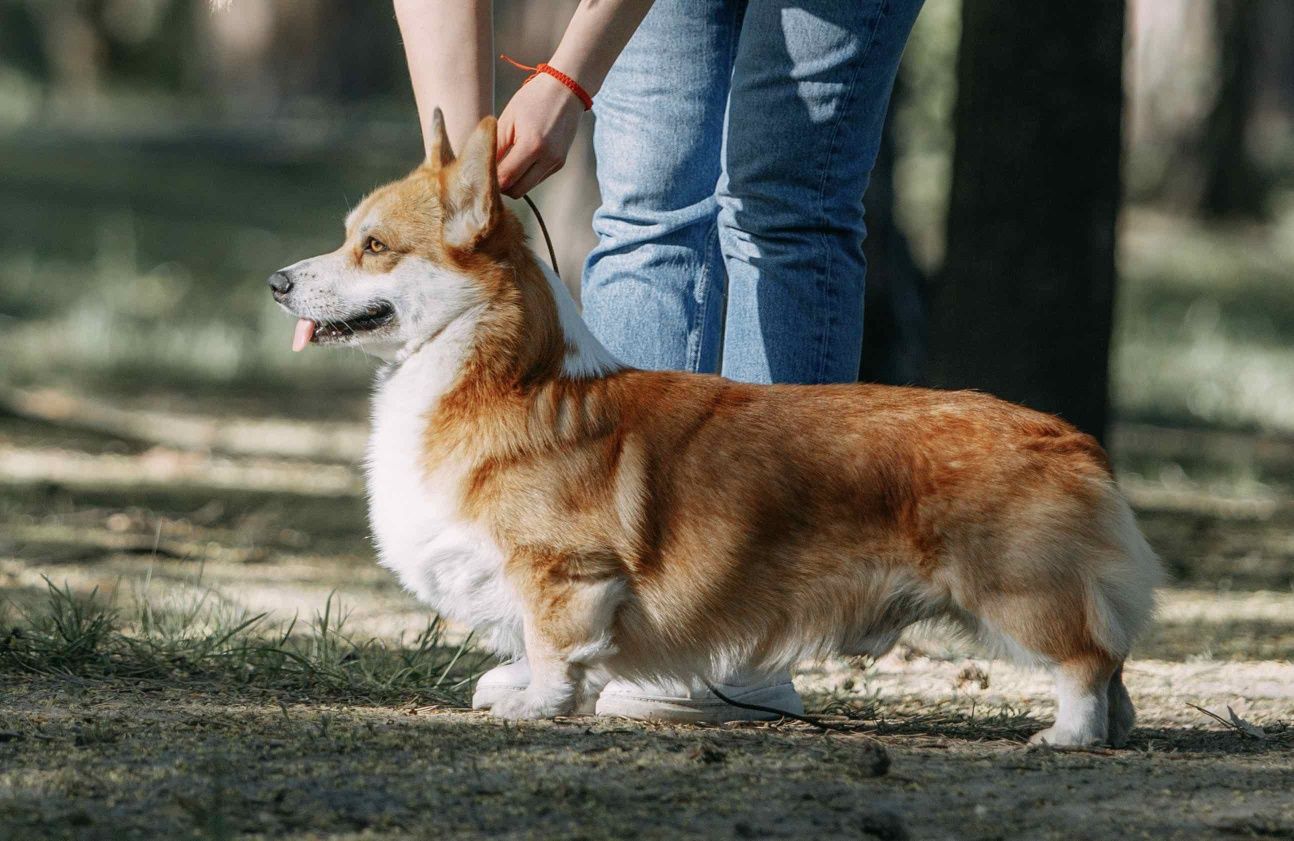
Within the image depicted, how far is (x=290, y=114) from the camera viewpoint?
25.3 meters

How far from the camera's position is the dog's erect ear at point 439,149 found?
3320 mm

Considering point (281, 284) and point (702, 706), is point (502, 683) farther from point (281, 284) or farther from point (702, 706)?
point (281, 284)

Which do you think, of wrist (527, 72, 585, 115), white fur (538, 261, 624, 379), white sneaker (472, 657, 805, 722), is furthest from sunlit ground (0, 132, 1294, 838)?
wrist (527, 72, 585, 115)

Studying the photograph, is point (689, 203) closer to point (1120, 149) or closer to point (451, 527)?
point (451, 527)

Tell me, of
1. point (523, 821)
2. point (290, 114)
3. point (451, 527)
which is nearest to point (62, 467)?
point (451, 527)

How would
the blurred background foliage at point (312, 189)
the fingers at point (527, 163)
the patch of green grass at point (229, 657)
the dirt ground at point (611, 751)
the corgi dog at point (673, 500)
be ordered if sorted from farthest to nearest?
the blurred background foliage at point (312, 189) → the patch of green grass at point (229, 657) → the fingers at point (527, 163) → the corgi dog at point (673, 500) → the dirt ground at point (611, 751)

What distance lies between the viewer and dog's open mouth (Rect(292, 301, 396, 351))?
3.25 meters

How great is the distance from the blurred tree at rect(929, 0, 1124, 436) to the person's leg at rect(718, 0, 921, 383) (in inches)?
75.3

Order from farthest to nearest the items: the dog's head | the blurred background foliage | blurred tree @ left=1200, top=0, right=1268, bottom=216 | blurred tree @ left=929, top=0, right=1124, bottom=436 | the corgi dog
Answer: blurred tree @ left=1200, top=0, right=1268, bottom=216 → the blurred background foliage → blurred tree @ left=929, top=0, right=1124, bottom=436 → the dog's head → the corgi dog

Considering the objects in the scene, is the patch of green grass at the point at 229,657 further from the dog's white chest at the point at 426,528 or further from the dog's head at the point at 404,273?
the dog's head at the point at 404,273

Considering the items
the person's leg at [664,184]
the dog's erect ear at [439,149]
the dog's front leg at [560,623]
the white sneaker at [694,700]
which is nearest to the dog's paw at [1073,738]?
the white sneaker at [694,700]

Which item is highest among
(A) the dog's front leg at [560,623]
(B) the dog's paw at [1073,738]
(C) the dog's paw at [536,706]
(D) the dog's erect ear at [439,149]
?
(D) the dog's erect ear at [439,149]

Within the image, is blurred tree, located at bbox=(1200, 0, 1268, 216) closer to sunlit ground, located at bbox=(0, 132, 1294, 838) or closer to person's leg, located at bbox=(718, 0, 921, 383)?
sunlit ground, located at bbox=(0, 132, 1294, 838)

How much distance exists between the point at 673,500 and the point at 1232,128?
47.7 ft
